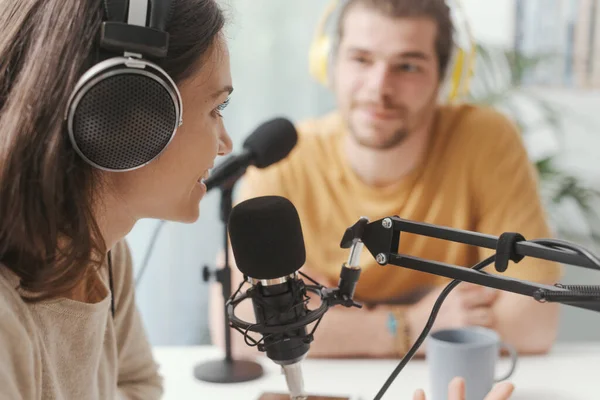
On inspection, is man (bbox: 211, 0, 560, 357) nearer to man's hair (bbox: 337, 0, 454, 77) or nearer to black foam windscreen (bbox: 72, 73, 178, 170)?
man's hair (bbox: 337, 0, 454, 77)

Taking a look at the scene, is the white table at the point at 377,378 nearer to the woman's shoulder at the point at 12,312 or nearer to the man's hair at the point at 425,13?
the woman's shoulder at the point at 12,312

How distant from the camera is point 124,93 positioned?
65cm

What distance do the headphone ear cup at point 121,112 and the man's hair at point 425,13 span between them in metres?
0.97

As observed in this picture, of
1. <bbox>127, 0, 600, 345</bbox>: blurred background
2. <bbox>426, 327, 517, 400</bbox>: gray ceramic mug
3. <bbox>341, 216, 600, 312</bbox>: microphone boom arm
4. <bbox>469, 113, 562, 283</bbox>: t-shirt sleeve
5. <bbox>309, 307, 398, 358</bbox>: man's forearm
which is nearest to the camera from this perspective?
<bbox>341, 216, 600, 312</bbox>: microphone boom arm

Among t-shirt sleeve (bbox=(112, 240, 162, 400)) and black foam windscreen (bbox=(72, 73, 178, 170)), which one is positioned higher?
black foam windscreen (bbox=(72, 73, 178, 170))

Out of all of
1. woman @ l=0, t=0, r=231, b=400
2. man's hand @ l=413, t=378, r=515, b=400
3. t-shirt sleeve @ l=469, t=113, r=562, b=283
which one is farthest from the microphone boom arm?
t-shirt sleeve @ l=469, t=113, r=562, b=283

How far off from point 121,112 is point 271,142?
56 centimetres

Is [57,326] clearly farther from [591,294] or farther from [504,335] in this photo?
[504,335]

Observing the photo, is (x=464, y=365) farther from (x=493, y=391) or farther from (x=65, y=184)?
(x=65, y=184)

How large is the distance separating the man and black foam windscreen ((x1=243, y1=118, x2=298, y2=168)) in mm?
301

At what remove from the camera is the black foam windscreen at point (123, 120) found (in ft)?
2.11

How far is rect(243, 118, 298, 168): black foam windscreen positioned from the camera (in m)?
1.19

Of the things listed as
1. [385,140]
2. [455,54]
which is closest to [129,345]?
[385,140]

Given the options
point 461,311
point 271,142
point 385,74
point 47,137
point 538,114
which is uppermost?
point 538,114
